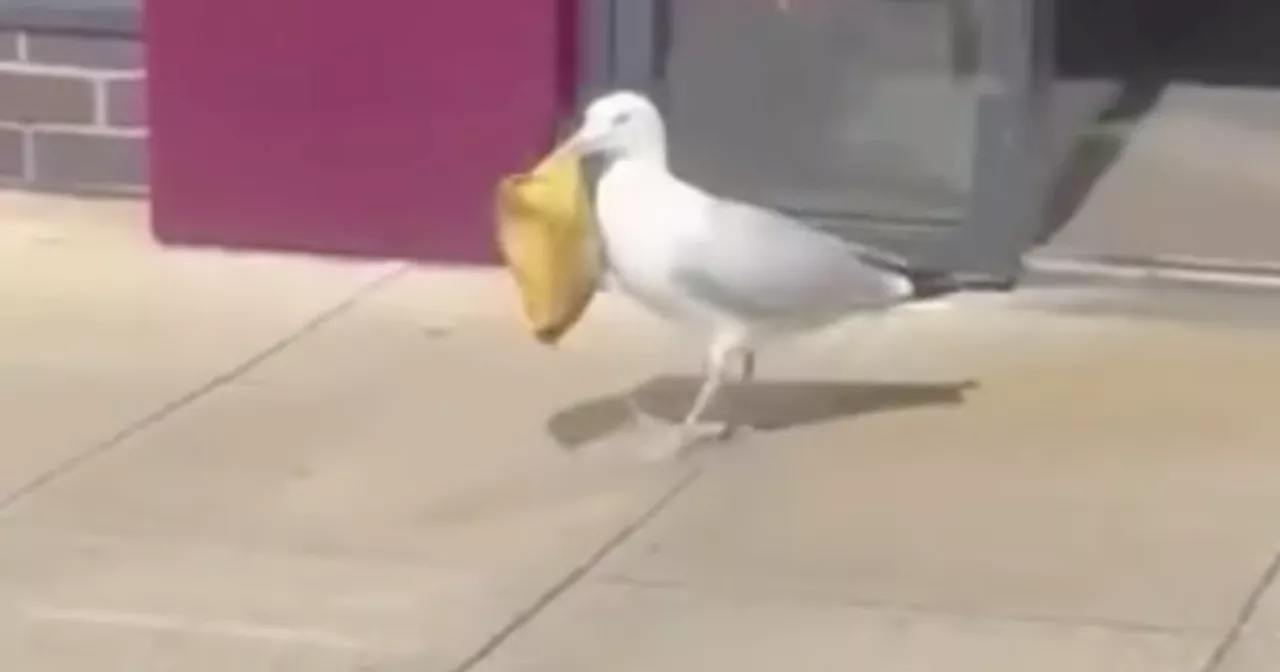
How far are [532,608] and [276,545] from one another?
43 centimetres

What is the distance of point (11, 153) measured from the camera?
6.13 meters

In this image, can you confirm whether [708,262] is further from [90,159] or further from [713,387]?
[90,159]

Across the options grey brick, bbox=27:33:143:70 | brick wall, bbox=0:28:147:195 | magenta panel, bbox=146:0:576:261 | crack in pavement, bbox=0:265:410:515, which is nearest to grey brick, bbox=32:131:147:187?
brick wall, bbox=0:28:147:195

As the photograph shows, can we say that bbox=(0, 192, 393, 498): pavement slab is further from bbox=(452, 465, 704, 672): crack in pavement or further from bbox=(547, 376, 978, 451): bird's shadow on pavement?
bbox=(452, 465, 704, 672): crack in pavement

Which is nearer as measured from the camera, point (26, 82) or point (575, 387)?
point (575, 387)

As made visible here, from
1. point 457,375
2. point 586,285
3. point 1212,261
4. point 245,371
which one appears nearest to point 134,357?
point 245,371

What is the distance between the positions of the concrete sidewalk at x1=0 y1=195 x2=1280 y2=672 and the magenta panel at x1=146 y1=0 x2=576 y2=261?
0.12 m

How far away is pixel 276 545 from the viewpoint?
4105 millimetres

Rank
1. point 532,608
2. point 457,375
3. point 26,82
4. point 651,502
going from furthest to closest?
1. point 26,82
2. point 457,375
3. point 651,502
4. point 532,608

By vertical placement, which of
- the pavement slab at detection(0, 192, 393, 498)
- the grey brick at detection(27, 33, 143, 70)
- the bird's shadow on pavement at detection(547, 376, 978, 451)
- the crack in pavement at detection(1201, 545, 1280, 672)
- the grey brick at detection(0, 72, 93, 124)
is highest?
the grey brick at detection(27, 33, 143, 70)

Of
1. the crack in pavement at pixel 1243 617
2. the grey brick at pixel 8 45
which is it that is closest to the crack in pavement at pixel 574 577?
the crack in pavement at pixel 1243 617

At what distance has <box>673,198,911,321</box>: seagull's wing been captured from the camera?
447cm

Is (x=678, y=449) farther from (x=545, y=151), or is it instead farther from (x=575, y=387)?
(x=545, y=151)

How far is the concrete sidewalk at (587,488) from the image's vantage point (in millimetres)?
3781
